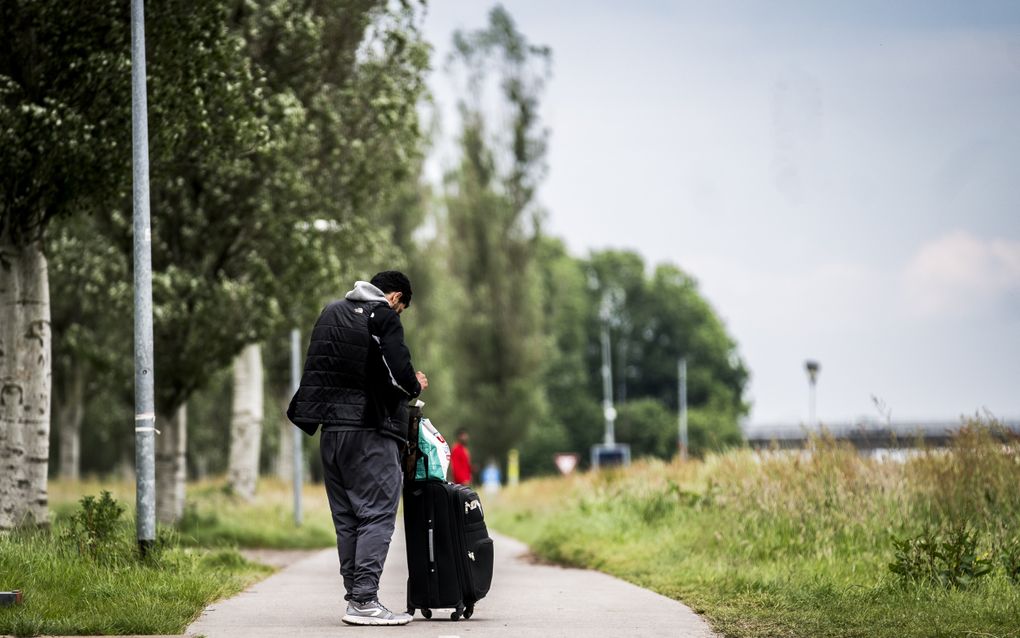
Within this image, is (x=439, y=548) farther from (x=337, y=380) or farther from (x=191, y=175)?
(x=191, y=175)

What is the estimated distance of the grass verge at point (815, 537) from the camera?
952 centimetres

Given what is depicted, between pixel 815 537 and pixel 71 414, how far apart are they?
33.3m

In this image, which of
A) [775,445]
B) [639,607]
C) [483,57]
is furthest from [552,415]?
[639,607]

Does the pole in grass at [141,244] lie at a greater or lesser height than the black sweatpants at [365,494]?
greater

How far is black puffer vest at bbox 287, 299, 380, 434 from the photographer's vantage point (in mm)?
9281

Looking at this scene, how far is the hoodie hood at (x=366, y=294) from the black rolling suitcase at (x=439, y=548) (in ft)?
2.88

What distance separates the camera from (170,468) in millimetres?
22156

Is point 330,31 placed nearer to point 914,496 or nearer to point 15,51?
point 15,51

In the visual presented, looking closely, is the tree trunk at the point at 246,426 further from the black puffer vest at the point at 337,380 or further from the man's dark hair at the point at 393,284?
the black puffer vest at the point at 337,380

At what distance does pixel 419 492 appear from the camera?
9.69 m

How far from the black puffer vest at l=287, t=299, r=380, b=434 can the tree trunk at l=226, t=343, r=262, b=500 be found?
21187 millimetres

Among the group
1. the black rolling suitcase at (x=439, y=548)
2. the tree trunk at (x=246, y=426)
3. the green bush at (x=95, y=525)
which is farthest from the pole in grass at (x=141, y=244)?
the tree trunk at (x=246, y=426)

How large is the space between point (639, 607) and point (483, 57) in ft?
151

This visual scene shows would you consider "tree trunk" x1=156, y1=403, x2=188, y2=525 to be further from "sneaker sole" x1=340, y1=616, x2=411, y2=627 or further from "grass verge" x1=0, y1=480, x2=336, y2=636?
"sneaker sole" x1=340, y1=616, x2=411, y2=627
